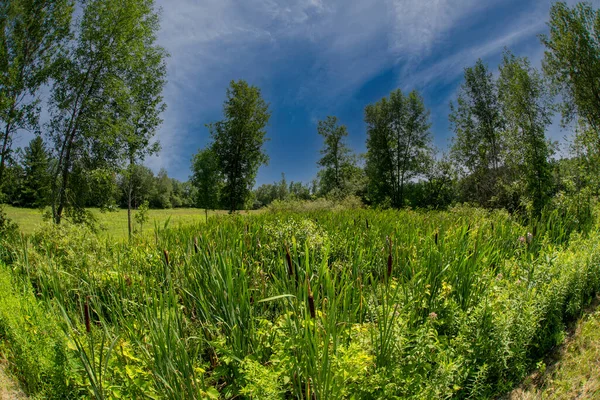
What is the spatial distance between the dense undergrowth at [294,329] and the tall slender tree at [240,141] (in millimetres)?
23909

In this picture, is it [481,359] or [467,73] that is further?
[467,73]

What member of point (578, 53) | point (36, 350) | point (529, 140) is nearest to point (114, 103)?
point (36, 350)

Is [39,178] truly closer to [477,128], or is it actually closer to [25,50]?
[25,50]

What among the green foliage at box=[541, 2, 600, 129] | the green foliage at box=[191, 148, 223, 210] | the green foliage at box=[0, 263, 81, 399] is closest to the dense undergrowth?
the green foliage at box=[0, 263, 81, 399]

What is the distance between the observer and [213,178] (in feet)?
93.4

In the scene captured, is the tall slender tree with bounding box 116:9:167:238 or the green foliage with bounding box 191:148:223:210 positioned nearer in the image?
the tall slender tree with bounding box 116:9:167:238

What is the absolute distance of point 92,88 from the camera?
10.8m

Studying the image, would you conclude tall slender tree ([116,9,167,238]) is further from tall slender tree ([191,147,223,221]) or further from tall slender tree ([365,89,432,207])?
tall slender tree ([365,89,432,207])

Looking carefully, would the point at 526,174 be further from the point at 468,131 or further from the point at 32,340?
the point at 468,131

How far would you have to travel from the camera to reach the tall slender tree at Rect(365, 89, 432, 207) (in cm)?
3241

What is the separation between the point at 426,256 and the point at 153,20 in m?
15.7

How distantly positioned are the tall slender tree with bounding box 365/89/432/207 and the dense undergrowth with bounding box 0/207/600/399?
96.8 ft

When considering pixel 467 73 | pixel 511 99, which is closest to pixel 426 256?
pixel 511 99

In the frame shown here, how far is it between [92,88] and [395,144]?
29526mm
